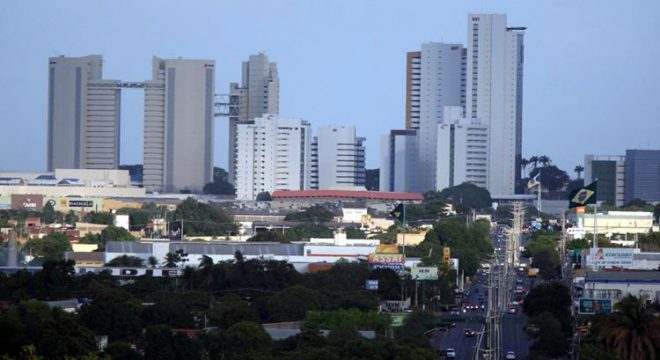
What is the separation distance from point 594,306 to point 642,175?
3716 inches

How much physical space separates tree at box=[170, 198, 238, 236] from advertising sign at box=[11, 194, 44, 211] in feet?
43.5

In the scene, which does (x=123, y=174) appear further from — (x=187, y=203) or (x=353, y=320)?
(x=353, y=320)

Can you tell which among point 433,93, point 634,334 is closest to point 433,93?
point 433,93

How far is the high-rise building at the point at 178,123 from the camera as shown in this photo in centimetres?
15938

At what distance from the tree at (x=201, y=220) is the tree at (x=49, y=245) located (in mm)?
15655

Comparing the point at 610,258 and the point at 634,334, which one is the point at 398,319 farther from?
the point at 610,258

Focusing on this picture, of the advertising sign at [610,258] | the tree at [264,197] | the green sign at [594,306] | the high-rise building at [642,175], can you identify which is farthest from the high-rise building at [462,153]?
the green sign at [594,306]

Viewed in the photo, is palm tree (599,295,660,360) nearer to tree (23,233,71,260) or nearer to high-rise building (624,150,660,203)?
tree (23,233,71,260)

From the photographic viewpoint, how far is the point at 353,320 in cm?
5659

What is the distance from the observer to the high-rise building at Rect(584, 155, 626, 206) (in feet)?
496

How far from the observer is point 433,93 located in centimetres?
16788

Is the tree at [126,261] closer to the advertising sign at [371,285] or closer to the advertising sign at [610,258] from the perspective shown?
the advertising sign at [371,285]

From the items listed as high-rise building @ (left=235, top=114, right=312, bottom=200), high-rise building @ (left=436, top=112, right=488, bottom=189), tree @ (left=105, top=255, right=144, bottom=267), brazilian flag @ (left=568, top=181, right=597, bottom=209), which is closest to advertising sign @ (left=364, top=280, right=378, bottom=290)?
brazilian flag @ (left=568, top=181, right=597, bottom=209)

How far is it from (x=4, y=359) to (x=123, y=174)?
11858 centimetres
